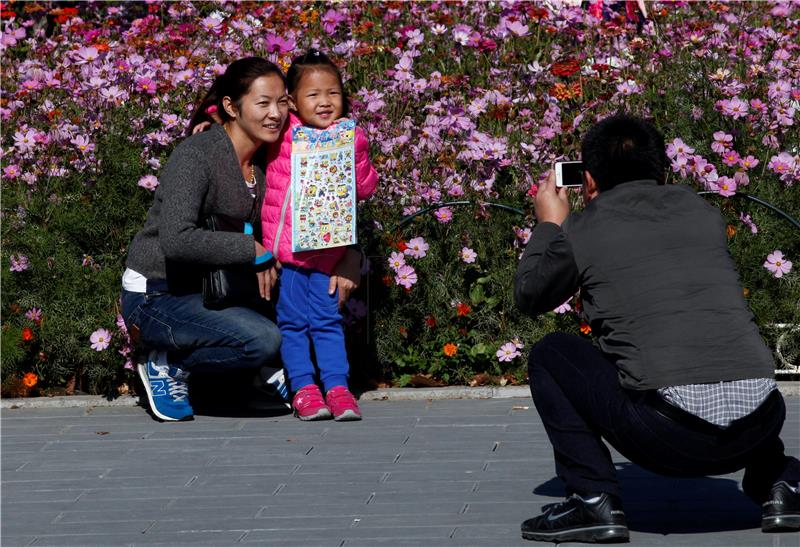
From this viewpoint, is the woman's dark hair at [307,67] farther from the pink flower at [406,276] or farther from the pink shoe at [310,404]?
the pink shoe at [310,404]

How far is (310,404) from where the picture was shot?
20.1 feet

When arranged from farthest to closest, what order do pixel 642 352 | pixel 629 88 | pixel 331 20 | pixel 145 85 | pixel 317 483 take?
pixel 331 20 → pixel 629 88 → pixel 145 85 → pixel 317 483 → pixel 642 352

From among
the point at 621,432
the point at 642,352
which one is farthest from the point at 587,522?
the point at 642,352

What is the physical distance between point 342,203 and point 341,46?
2890 millimetres

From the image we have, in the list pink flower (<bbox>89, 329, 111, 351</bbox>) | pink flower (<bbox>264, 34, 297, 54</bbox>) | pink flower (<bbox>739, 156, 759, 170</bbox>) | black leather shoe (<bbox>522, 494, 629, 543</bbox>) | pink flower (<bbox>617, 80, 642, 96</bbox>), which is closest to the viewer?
black leather shoe (<bbox>522, 494, 629, 543</bbox>)

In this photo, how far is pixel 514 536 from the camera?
4.31 meters

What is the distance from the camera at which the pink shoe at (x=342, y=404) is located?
6074 millimetres

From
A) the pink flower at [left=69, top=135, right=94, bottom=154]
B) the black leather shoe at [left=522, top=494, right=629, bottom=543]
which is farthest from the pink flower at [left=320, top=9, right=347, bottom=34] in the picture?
the black leather shoe at [left=522, top=494, right=629, bottom=543]

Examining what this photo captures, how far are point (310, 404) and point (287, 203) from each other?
34.6 inches

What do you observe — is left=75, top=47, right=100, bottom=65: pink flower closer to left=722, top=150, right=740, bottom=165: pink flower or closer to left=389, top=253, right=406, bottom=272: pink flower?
left=389, top=253, right=406, bottom=272: pink flower

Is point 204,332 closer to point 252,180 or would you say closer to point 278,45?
Result: point 252,180

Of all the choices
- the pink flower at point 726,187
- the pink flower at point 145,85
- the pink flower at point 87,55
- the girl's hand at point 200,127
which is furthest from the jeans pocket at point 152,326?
the pink flower at point 726,187

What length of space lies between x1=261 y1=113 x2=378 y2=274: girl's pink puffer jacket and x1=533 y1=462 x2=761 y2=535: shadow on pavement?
163 centimetres

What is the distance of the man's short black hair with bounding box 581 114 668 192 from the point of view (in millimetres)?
4188
